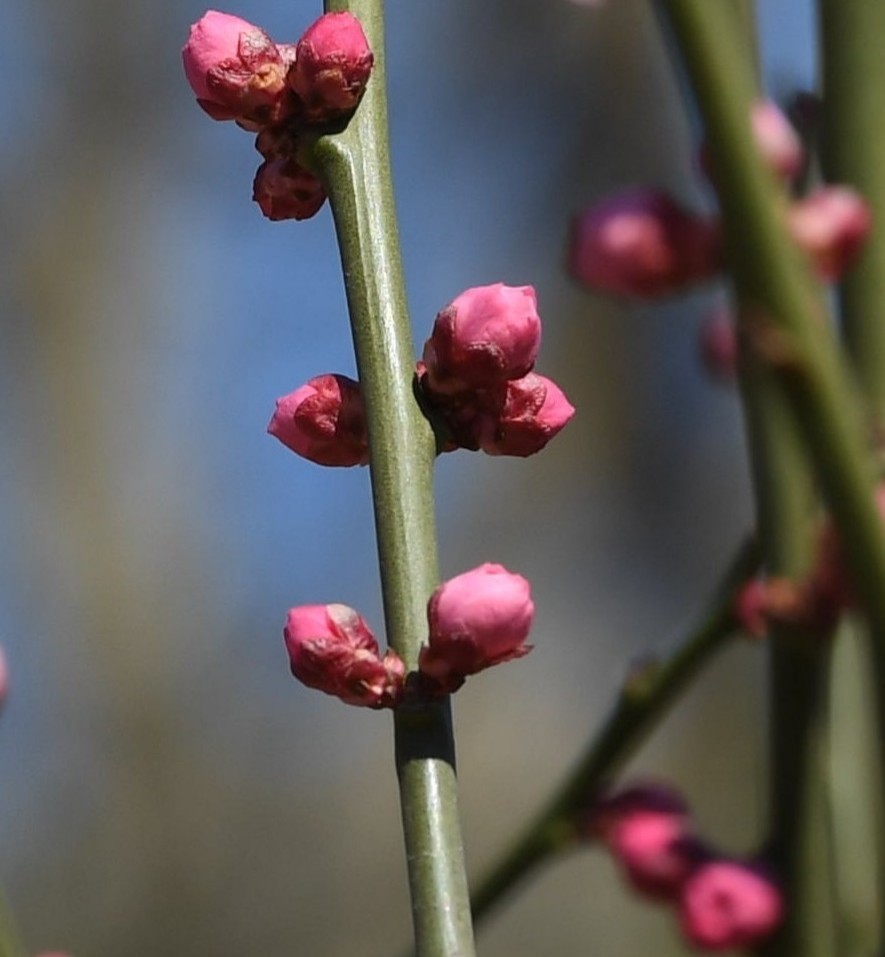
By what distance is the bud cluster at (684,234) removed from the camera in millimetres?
1396

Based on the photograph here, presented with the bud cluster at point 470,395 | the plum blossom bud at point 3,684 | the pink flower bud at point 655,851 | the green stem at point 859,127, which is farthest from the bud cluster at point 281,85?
the pink flower bud at point 655,851

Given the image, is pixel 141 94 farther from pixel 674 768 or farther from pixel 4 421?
pixel 674 768

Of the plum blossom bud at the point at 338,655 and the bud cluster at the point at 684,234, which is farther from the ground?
the bud cluster at the point at 684,234

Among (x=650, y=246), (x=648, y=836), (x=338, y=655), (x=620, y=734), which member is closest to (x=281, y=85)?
(x=338, y=655)

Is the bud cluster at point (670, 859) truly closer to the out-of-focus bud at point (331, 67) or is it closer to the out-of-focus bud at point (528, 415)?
the out-of-focus bud at point (528, 415)

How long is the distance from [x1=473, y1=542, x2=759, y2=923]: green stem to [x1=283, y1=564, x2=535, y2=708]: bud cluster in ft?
1.98

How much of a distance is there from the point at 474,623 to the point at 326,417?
16 centimetres

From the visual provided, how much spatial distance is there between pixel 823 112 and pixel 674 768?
6063mm

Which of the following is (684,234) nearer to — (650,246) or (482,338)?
(650,246)

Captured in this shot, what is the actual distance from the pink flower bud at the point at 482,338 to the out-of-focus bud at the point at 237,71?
13cm

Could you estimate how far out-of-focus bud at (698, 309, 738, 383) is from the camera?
1.82 metres

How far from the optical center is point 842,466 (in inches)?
39.4

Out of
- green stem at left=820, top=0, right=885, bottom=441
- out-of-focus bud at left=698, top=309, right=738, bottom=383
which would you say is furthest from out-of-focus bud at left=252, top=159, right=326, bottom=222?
out-of-focus bud at left=698, top=309, right=738, bottom=383

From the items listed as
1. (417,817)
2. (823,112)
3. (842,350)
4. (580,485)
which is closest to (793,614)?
(842,350)
